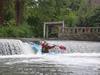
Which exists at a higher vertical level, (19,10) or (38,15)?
(19,10)

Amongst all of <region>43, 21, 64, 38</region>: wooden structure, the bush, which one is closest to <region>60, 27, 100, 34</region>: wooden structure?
<region>43, 21, 64, 38</region>: wooden structure

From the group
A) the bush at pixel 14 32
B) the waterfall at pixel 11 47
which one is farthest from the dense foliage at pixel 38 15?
the waterfall at pixel 11 47

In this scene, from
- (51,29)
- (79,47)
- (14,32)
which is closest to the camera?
(79,47)

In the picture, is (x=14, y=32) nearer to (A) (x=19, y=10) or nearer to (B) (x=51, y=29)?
(A) (x=19, y=10)

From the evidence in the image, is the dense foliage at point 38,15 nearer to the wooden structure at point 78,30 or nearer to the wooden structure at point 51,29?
the wooden structure at point 51,29

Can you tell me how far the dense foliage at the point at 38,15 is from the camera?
1751 inches

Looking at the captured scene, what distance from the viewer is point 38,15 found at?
48812mm

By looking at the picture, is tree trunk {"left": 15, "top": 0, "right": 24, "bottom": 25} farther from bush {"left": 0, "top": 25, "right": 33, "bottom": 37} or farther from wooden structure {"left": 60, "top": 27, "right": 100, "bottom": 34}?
wooden structure {"left": 60, "top": 27, "right": 100, "bottom": 34}

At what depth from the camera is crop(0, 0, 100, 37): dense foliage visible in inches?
1751

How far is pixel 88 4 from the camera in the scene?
47.5 m

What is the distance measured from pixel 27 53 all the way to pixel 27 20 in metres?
22.4

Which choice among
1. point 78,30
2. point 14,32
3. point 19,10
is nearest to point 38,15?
point 19,10

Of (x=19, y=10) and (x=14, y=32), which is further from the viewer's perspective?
(x=19, y=10)

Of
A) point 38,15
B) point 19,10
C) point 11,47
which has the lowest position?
point 11,47
